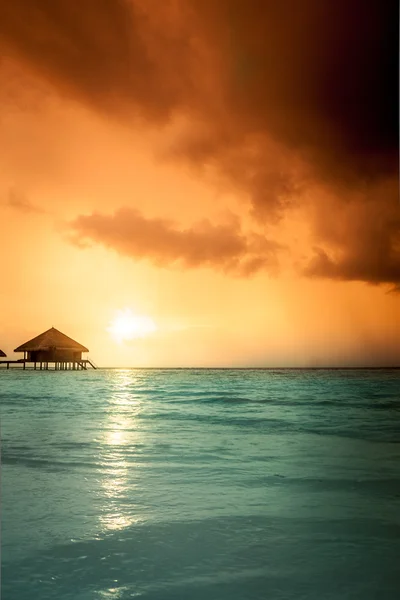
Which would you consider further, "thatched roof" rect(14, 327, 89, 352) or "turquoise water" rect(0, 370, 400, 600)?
"thatched roof" rect(14, 327, 89, 352)

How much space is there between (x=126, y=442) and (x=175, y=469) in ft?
7.40

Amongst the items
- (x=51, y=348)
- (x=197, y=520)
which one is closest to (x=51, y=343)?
(x=51, y=348)

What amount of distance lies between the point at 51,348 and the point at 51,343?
406 millimetres

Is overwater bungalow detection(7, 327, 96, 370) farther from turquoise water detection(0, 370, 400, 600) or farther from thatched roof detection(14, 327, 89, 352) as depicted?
turquoise water detection(0, 370, 400, 600)

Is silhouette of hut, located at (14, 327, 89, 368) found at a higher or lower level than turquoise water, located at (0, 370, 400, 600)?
higher

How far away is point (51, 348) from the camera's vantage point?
42594 millimetres

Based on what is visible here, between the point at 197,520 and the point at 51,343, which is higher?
the point at 51,343

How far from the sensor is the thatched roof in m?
42.7

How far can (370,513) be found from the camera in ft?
12.1

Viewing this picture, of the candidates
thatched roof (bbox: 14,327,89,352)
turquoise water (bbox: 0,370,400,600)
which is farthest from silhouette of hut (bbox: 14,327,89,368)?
turquoise water (bbox: 0,370,400,600)

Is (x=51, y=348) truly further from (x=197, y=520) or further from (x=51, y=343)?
(x=197, y=520)

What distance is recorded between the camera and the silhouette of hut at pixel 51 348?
42688 mm

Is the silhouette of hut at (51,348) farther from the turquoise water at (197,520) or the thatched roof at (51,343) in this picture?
the turquoise water at (197,520)

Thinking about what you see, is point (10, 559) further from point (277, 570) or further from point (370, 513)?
point (370, 513)
